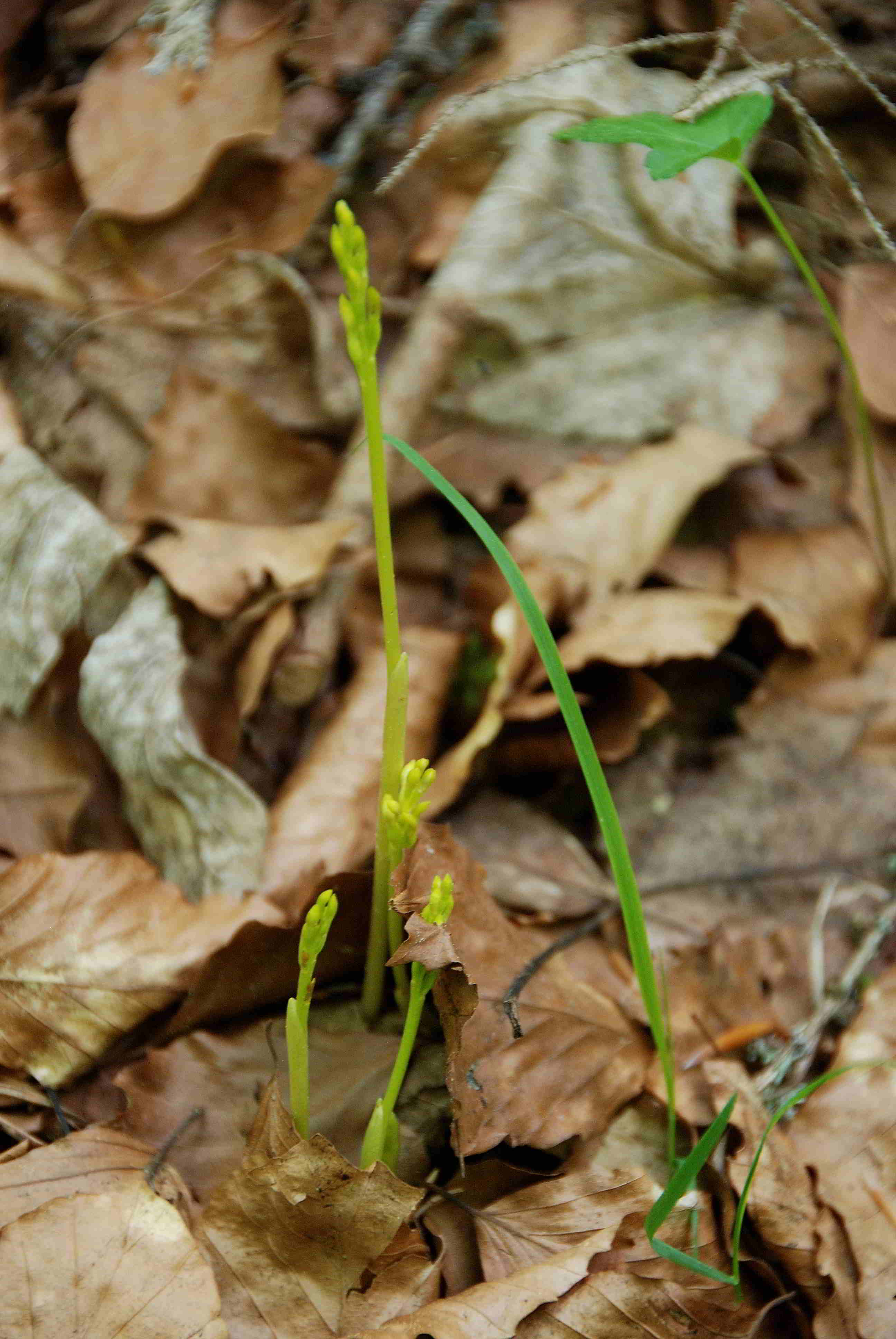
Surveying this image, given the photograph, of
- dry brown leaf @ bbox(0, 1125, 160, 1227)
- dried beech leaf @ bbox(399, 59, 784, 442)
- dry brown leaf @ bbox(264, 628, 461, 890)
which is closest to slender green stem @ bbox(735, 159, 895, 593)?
dried beech leaf @ bbox(399, 59, 784, 442)

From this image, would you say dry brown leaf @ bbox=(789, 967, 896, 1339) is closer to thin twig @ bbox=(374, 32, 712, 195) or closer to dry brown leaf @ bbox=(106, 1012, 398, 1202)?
dry brown leaf @ bbox=(106, 1012, 398, 1202)

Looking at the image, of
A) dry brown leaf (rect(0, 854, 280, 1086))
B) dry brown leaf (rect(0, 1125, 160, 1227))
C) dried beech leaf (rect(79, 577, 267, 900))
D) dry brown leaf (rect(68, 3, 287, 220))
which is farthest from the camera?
dry brown leaf (rect(68, 3, 287, 220))

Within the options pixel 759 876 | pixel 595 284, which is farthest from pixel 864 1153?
pixel 595 284

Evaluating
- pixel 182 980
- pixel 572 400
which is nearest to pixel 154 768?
pixel 182 980

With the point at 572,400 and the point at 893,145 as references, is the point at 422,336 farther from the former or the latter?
the point at 893,145

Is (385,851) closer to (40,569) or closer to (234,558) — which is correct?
(234,558)

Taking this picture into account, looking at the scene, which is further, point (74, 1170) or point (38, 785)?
point (38, 785)
